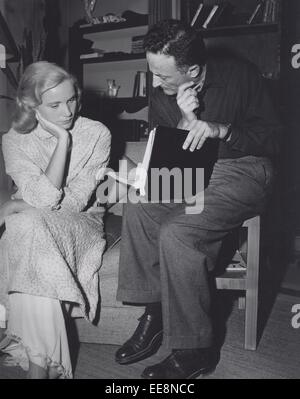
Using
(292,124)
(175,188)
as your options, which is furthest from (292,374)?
(292,124)

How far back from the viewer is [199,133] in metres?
1.40

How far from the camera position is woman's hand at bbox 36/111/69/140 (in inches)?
58.7

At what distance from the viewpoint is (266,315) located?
197cm

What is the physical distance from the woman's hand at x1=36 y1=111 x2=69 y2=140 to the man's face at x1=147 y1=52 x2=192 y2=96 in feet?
1.28

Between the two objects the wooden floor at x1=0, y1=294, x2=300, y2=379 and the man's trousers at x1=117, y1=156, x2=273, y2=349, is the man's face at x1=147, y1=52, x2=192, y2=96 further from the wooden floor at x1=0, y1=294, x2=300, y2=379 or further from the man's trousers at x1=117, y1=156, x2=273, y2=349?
the wooden floor at x1=0, y1=294, x2=300, y2=379

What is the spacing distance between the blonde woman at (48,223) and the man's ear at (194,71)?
392 mm

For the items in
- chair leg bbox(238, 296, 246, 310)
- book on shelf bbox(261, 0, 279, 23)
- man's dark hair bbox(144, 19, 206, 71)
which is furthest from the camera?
book on shelf bbox(261, 0, 279, 23)

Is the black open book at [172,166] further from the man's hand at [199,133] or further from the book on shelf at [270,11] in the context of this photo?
the book on shelf at [270,11]

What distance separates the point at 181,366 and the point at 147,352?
7.9 inches

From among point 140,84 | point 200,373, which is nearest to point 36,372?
point 200,373

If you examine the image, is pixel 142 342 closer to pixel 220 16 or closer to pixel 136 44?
pixel 220 16

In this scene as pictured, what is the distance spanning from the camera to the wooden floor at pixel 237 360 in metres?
1.43

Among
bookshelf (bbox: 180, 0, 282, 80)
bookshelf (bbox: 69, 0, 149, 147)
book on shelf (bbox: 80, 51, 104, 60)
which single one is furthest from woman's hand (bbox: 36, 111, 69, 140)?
book on shelf (bbox: 80, 51, 104, 60)

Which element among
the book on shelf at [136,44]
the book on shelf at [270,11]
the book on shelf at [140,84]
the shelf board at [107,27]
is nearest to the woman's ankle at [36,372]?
the book on shelf at [270,11]
